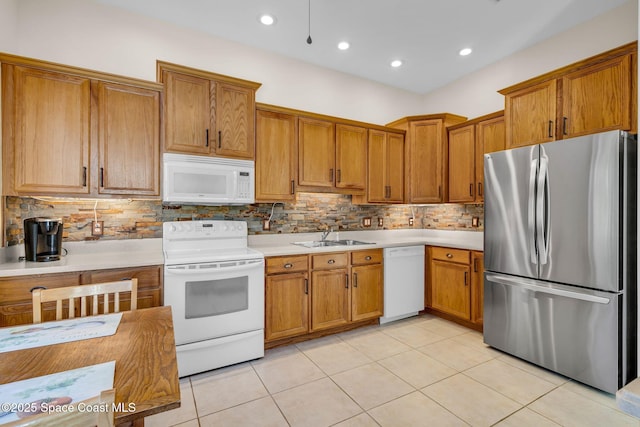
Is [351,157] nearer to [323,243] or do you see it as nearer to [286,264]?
[323,243]

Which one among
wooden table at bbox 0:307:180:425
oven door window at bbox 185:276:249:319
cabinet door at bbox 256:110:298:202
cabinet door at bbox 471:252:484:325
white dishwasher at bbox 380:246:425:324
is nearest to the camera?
wooden table at bbox 0:307:180:425

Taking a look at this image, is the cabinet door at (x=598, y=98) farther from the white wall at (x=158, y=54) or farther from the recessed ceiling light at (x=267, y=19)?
the recessed ceiling light at (x=267, y=19)

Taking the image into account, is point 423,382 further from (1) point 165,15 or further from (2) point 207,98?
(1) point 165,15

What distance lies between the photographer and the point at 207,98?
274cm

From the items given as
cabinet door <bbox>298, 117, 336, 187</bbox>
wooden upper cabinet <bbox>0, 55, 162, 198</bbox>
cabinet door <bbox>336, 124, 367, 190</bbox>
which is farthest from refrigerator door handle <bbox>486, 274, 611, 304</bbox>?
wooden upper cabinet <bbox>0, 55, 162, 198</bbox>

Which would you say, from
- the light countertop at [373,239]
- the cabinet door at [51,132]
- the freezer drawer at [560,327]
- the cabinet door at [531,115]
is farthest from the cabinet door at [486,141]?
the cabinet door at [51,132]

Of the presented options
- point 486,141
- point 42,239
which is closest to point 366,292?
point 486,141

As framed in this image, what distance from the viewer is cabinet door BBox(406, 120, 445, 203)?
384 cm

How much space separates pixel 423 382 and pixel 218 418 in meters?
1.49

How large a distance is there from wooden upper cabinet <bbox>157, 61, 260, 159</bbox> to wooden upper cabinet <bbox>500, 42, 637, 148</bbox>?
256cm

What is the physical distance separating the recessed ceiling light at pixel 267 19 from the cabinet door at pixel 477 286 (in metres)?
3.10

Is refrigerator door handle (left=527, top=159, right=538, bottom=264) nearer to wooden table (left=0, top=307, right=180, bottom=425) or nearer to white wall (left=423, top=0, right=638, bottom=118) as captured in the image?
white wall (left=423, top=0, right=638, bottom=118)

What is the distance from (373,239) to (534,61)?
2706mm

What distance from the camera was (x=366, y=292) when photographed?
3363mm
